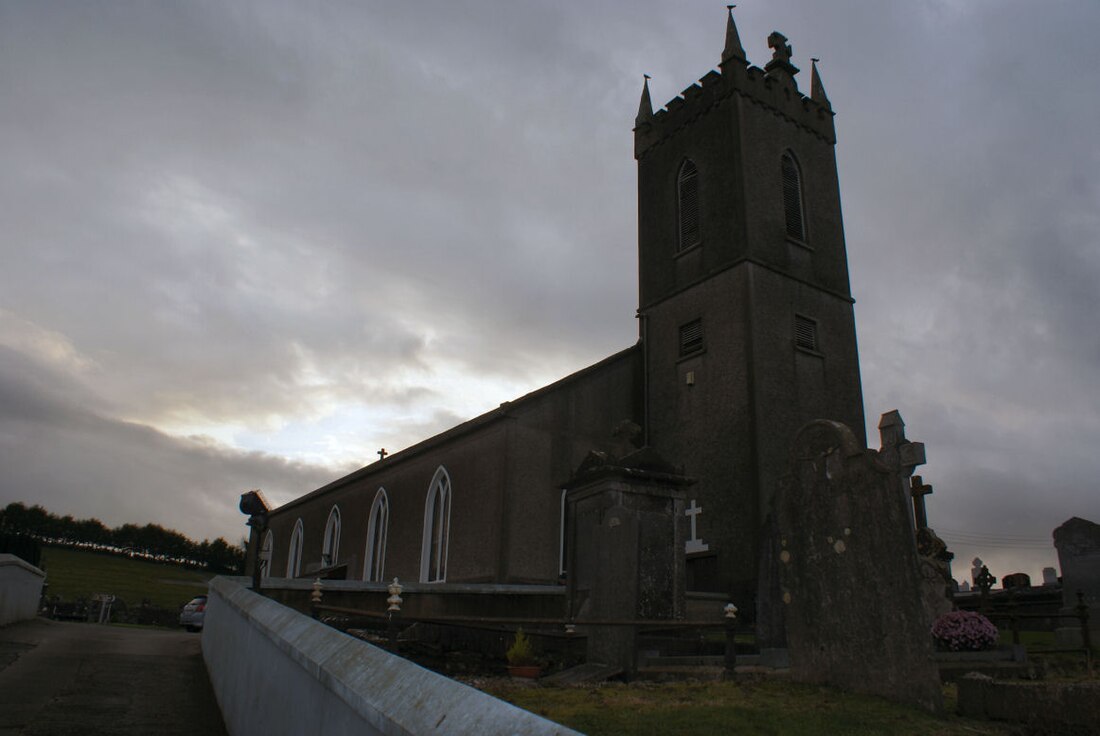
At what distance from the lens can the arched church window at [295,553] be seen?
34.9 metres

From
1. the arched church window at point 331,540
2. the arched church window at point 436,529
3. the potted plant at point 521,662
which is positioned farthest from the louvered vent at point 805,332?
the arched church window at point 331,540

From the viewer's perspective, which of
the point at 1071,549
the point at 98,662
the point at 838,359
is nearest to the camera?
the point at 98,662

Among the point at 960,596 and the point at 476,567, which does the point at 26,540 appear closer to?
the point at 476,567

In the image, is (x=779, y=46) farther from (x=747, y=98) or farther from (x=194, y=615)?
(x=194, y=615)

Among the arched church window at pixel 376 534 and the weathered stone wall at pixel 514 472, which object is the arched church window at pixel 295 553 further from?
the weathered stone wall at pixel 514 472

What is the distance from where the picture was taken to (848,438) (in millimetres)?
8188

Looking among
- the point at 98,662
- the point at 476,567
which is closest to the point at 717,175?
the point at 476,567

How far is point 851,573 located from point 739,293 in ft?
43.9

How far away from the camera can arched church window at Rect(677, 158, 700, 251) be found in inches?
887

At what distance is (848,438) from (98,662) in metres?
10.2

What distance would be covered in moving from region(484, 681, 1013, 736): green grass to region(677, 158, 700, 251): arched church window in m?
16.5

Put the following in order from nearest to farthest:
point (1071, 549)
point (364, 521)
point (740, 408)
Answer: point (1071, 549) < point (740, 408) < point (364, 521)

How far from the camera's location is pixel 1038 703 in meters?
5.89

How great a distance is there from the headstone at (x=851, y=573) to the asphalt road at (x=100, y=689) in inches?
224
